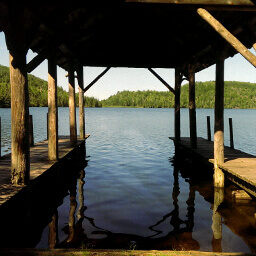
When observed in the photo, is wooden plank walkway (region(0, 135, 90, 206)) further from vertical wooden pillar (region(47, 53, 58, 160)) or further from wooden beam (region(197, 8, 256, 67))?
wooden beam (region(197, 8, 256, 67))

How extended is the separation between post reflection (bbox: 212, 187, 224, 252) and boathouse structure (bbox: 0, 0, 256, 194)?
0.32 metres

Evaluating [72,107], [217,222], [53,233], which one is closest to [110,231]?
[53,233]

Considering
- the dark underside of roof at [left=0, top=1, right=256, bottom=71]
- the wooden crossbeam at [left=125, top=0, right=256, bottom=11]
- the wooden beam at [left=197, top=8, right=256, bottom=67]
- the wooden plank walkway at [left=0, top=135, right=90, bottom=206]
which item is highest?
the dark underside of roof at [left=0, top=1, right=256, bottom=71]

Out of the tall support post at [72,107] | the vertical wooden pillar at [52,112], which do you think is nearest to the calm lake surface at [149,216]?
the vertical wooden pillar at [52,112]

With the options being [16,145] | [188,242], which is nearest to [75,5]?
[16,145]

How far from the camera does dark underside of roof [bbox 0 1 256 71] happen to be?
20.3ft

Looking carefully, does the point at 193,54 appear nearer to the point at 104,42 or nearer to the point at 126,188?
the point at 104,42

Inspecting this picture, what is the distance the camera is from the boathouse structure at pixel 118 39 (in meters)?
5.51

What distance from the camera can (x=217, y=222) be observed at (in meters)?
6.23

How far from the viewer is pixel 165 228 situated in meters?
5.91

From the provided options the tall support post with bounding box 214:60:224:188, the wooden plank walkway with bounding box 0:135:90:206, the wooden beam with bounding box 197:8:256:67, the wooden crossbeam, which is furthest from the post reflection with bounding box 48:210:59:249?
the wooden beam with bounding box 197:8:256:67

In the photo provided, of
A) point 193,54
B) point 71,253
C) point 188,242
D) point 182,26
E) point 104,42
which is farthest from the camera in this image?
point 193,54

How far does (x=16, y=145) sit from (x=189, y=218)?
4.14 m

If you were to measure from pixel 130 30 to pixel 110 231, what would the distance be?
20.5 feet
